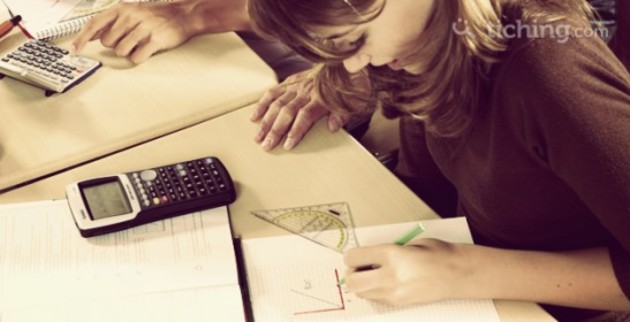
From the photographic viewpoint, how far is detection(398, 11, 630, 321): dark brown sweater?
75 centimetres

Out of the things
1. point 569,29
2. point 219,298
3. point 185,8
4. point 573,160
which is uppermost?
point 569,29

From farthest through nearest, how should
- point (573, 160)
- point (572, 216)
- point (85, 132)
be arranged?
point (85, 132), point (572, 216), point (573, 160)

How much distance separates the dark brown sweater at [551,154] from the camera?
747 millimetres

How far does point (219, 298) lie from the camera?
86cm

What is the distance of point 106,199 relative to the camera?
97cm

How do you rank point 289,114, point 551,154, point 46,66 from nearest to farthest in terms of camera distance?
point 551,154 < point 289,114 < point 46,66

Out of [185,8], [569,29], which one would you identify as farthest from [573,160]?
[185,8]

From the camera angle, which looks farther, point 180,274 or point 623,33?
point 623,33

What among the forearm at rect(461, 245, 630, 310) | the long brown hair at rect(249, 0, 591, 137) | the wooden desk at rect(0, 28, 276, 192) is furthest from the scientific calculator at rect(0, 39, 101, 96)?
the forearm at rect(461, 245, 630, 310)

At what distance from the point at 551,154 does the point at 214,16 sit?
0.73 metres

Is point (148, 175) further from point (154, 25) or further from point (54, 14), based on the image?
point (54, 14)

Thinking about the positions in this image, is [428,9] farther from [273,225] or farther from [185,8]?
[185,8]

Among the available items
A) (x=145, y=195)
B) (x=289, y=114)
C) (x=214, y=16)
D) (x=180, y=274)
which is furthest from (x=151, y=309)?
(x=214, y=16)

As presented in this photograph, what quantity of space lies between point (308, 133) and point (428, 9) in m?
0.36
